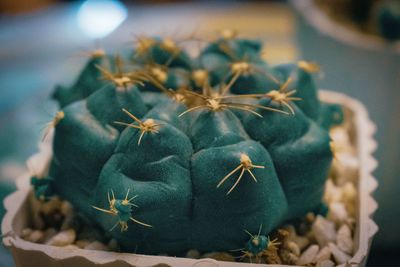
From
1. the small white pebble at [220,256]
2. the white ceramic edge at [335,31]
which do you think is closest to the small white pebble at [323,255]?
the small white pebble at [220,256]

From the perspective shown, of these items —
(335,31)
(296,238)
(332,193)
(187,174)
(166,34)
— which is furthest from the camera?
(335,31)

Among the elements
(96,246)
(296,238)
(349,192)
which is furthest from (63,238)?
(349,192)

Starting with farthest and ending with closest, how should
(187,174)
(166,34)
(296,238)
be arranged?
1. (166,34)
2. (296,238)
3. (187,174)

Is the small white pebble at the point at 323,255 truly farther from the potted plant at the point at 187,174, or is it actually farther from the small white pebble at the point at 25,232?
the small white pebble at the point at 25,232

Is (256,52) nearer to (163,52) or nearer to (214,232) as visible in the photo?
(163,52)

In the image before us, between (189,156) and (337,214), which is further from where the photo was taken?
(337,214)

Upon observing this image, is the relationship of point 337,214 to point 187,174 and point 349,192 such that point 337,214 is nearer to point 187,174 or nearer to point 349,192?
point 349,192
